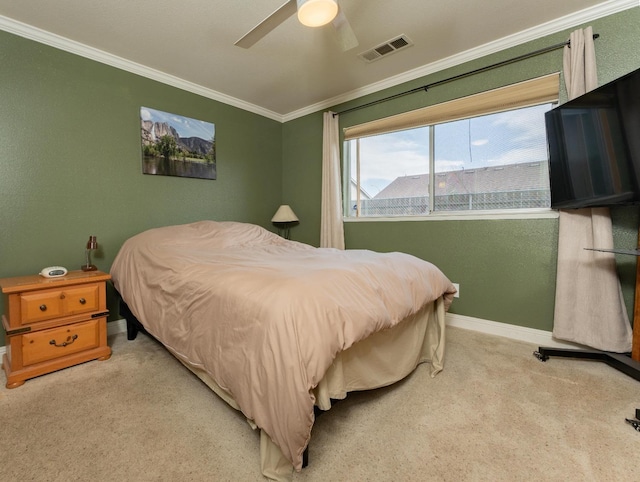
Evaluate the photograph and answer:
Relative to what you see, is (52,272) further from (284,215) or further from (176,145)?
(284,215)

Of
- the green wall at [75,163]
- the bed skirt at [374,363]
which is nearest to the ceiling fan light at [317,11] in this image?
the bed skirt at [374,363]

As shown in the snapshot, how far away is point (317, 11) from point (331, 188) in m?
2.10

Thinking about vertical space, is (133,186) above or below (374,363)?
above

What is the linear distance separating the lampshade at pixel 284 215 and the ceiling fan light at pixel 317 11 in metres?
2.41

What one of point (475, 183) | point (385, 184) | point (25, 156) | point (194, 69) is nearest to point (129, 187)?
point (25, 156)

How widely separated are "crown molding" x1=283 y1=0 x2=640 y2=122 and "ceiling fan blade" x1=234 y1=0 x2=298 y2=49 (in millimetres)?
1807

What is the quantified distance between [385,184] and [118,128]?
2.71 m

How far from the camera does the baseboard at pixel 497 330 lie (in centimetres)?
225

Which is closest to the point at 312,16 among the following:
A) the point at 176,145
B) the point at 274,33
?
the point at 274,33

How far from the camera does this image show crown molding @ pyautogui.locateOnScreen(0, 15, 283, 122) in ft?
6.93

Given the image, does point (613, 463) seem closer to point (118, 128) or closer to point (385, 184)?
point (385, 184)

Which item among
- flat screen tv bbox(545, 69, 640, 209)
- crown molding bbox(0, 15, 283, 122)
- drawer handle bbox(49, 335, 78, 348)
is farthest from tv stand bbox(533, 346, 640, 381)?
crown molding bbox(0, 15, 283, 122)

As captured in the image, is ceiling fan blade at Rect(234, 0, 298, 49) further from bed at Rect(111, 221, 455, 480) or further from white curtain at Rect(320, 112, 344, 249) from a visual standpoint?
white curtain at Rect(320, 112, 344, 249)

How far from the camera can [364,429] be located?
4.43 ft
